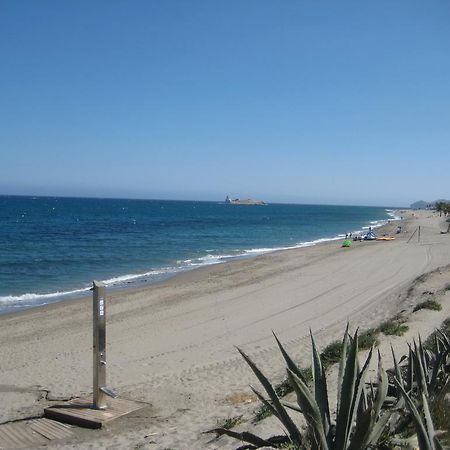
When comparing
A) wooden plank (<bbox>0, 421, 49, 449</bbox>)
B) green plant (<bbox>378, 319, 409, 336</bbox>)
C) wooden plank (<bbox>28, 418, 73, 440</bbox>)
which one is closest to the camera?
wooden plank (<bbox>0, 421, 49, 449</bbox>)

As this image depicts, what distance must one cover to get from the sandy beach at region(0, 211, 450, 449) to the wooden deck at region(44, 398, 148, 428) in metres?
0.13

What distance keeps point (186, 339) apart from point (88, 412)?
5.49m

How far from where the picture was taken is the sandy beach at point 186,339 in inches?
280

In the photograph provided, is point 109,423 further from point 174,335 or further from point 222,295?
point 222,295

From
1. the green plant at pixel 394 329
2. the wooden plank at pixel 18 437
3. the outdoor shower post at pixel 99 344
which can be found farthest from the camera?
the green plant at pixel 394 329

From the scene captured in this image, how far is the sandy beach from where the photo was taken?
711cm

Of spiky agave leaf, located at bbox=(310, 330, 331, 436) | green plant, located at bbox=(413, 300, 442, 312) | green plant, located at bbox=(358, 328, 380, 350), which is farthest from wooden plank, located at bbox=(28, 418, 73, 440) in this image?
green plant, located at bbox=(413, 300, 442, 312)

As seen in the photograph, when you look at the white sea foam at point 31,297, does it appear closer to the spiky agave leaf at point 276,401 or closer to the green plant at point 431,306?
the green plant at point 431,306

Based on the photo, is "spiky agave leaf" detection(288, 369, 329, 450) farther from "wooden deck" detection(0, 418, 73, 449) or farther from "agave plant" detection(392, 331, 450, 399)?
"wooden deck" detection(0, 418, 73, 449)

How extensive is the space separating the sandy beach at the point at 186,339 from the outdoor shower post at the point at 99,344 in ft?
1.64

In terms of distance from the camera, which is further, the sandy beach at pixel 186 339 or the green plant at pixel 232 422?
the sandy beach at pixel 186 339

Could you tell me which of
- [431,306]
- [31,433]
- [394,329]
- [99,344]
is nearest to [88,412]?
[31,433]

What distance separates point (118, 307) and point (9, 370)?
22.3 feet

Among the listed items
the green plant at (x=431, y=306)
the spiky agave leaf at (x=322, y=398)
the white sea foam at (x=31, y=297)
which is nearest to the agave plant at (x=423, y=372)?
the spiky agave leaf at (x=322, y=398)
